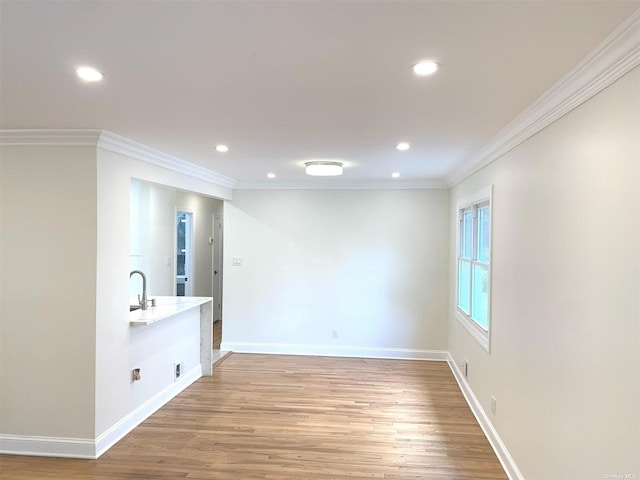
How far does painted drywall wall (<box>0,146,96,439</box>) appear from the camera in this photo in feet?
9.64

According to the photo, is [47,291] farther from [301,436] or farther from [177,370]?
[301,436]

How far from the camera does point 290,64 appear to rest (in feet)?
5.67

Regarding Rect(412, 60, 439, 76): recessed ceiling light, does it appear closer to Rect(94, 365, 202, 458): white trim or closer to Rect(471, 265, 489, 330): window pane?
Rect(471, 265, 489, 330): window pane

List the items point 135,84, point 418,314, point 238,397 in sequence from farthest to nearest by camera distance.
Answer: point 418,314 → point 238,397 → point 135,84

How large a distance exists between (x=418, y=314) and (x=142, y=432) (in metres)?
3.62

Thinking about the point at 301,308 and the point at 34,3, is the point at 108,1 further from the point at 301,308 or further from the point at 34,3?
the point at 301,308

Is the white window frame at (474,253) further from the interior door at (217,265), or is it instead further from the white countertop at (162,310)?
the interior door at (217,265)

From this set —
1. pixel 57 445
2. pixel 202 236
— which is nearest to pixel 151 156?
pixel 57 445

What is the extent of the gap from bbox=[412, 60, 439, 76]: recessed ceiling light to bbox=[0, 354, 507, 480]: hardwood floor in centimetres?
250

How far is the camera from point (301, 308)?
18.9ft

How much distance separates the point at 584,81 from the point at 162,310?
367cm

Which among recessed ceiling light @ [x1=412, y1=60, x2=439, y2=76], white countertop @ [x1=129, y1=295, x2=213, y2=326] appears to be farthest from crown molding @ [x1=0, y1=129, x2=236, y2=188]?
recessed ceiling light @ [x1=412, y1=60, x2=439, y2=76]

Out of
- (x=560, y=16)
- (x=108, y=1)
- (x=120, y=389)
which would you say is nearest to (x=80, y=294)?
(x=120, y=389)

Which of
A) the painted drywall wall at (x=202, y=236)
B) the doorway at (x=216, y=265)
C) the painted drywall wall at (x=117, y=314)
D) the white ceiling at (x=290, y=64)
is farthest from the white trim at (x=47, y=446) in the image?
the doorway at (x=216, y=265)
